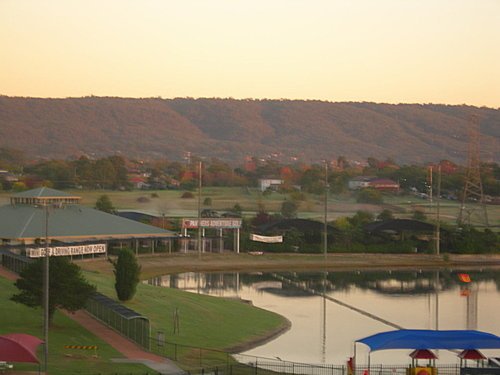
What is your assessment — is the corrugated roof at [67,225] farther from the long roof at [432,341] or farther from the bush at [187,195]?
the bush at [187,195]

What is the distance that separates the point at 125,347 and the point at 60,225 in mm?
36348

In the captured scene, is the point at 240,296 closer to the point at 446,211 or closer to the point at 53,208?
the point at 53,208

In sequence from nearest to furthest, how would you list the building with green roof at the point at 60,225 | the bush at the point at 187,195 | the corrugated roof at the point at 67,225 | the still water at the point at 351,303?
the still water at the point at 351,303 < the building with green roof at the point at 60,225 < the corrugated roof at the point at 67,225 < the bush at the point at 187,195

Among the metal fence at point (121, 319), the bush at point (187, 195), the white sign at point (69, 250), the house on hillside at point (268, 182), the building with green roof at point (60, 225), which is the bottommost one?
the metal fence at point (121, 319)

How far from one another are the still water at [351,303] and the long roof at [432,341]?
6.41 meters

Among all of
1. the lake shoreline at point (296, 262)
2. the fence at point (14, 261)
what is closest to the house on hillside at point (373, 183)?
the lake shoreline at point (296, 262)

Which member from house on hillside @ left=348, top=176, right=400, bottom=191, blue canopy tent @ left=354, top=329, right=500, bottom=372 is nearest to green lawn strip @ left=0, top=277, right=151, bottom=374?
blue canopy tent @ left=354, top=329, right=500, bottom=372

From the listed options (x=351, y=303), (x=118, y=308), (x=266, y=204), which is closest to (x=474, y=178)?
(x=266, y=204)

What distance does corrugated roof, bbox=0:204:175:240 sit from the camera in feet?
220

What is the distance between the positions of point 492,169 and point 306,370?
136301 mm

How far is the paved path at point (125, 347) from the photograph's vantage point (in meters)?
32.0

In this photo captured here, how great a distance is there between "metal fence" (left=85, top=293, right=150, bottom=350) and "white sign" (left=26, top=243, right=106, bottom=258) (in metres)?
18.2

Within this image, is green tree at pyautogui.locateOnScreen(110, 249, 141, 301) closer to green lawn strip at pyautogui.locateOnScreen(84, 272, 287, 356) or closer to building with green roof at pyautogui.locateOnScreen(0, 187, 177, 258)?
green lawn strip at pyautogui.locateOnScreen(84, 272, 287, 356)

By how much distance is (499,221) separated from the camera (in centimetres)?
11750
